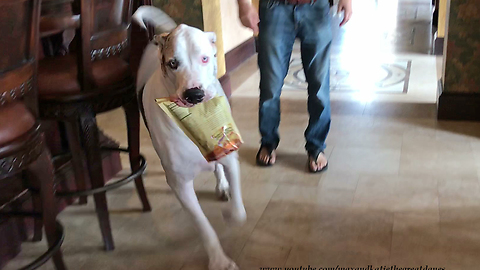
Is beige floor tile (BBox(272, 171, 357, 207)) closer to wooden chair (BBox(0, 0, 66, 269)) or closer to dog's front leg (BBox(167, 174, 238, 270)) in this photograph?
dog's front leg (BBox(167, 174, 238, 270))

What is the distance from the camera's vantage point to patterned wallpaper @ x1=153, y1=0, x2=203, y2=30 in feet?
8.97

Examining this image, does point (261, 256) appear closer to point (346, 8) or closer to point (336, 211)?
point (336, 211)

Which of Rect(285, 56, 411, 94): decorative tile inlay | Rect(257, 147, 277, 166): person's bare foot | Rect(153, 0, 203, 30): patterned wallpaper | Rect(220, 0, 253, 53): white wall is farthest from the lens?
Rect(220, 0, 253, 53): white wall

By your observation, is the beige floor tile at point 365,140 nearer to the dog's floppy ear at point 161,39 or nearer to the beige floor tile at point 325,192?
the beige floor tile at point 325,192

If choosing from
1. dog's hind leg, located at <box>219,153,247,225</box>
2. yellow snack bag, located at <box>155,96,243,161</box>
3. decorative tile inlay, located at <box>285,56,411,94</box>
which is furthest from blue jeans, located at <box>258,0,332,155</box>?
decorative tile inlay, located at <box>285,56,411,94</box>

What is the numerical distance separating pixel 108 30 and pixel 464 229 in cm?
131

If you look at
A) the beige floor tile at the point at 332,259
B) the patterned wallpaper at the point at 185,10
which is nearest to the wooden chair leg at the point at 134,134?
the beige floor tile at the point at 332,259

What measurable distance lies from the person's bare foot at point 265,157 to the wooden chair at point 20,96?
1.06 metres

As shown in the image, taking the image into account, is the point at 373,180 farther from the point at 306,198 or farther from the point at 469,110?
the point at 469,110

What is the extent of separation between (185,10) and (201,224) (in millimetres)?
1707

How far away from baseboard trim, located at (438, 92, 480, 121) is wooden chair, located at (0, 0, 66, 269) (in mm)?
1998

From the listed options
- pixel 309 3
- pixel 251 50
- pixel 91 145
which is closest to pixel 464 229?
pixel 309 3

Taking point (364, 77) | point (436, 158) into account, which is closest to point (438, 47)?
point (364, 77)

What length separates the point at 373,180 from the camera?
1.89m
